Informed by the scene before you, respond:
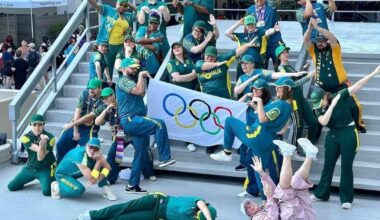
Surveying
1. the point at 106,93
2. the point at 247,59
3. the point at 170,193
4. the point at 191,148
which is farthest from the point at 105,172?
the point at 247,59

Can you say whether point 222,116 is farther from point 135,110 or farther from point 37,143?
point 37,143

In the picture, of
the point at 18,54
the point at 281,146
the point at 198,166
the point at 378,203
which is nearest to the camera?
the point at 281,146

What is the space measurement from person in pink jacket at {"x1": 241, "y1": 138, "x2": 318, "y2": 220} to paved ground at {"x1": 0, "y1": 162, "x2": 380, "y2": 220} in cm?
94

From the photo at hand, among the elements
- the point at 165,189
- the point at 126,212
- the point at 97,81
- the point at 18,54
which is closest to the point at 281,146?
the point at 126,212

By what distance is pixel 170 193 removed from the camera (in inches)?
349

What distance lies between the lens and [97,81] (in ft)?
30.8

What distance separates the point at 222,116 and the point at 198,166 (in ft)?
2.67

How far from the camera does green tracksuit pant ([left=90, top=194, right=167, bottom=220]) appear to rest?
7.25 meters

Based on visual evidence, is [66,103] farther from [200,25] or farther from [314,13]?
[314,13]

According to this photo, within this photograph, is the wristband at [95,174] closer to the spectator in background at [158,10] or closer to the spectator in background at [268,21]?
the spectator in background at [158,10]

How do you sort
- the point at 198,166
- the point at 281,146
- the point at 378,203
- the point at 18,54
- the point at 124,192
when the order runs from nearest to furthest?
the point at 281,146
the point at 378,203
the point at 124,192
the point at 198,166
the point at 18,54

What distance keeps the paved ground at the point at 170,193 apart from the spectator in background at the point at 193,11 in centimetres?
264

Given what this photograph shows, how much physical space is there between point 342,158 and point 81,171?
340cm

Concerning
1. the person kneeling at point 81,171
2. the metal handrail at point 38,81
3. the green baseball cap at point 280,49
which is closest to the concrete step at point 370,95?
the green baseball cap at point 280,49
